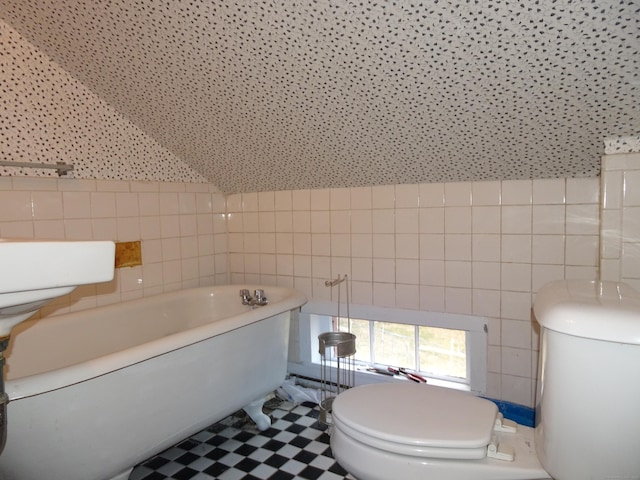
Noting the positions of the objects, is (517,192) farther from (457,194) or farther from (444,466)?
(444,466)

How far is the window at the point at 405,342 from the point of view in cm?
231

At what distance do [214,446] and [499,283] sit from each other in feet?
5.36

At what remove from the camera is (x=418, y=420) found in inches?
51.7

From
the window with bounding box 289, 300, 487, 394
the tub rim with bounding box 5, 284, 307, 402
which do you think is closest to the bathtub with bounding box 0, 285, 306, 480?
the tub rim with bounding box 5, 284, 307, 402

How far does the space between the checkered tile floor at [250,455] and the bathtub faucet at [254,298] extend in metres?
0.63

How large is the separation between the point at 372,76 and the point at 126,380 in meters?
1.46

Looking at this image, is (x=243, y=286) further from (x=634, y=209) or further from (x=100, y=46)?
(x=634, y=209)

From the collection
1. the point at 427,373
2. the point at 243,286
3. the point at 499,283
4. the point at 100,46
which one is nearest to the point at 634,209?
the point at 499,283

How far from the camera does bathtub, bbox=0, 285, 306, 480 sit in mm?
1342

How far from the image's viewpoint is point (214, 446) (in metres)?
2.13

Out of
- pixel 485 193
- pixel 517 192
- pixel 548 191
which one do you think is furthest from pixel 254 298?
pixel 548 191

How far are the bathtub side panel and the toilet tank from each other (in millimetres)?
1286

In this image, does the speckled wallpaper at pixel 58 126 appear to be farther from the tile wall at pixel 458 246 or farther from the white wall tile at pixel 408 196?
the white wall tile at pixel 408 196

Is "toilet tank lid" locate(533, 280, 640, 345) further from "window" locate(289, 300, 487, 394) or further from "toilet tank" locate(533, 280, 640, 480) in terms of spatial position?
"window" locate(289, 300, 487, 394)
